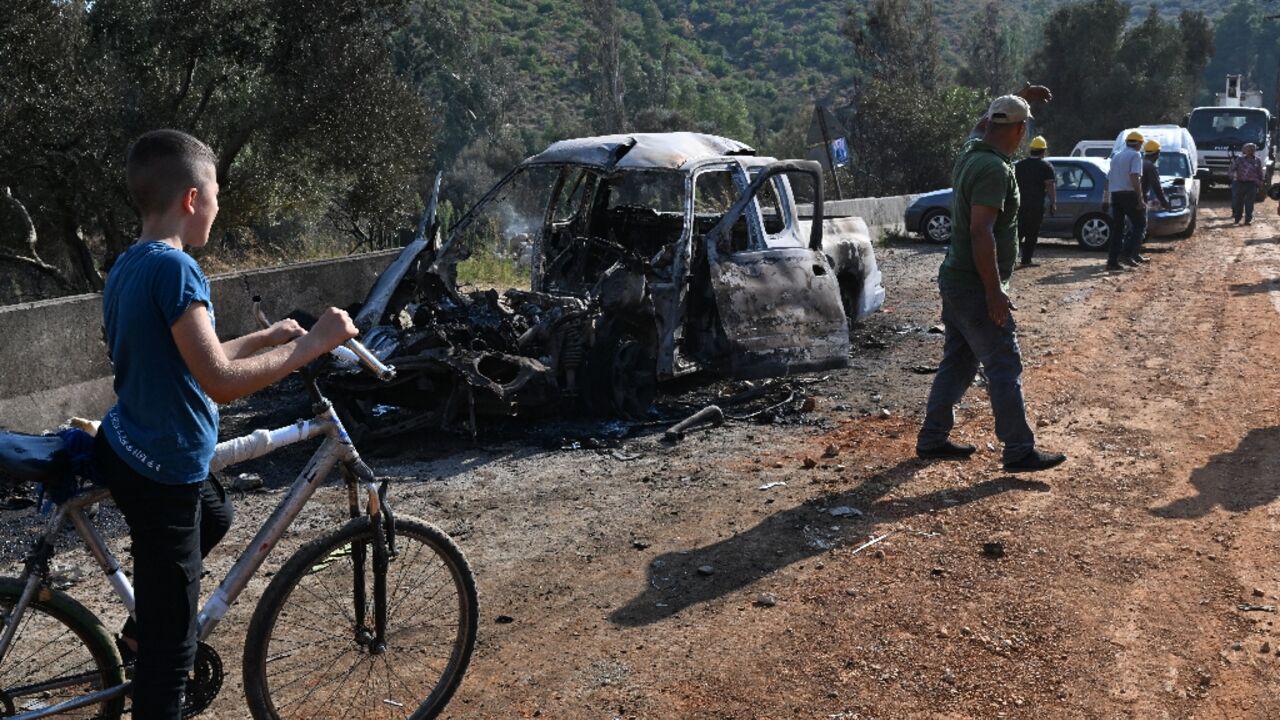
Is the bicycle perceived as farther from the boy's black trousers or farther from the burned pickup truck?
the burned pickup truck

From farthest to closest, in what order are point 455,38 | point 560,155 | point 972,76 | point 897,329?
point 972,76 < point 455,38 < point 897,329 < point 560,155


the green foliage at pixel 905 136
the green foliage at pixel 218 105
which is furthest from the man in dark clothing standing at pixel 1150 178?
the green foliage at pixel 905 136

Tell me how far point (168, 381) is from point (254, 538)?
0.72 metres

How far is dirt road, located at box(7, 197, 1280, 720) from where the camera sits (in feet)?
14.5

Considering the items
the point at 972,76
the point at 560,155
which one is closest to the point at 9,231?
the point at 560,155

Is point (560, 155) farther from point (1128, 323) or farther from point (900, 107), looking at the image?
point (900, 107)

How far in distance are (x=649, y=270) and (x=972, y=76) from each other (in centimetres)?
5935

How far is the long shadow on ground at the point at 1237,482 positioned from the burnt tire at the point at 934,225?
13672mm

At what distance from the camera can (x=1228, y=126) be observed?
110ft

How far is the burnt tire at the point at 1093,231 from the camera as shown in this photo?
65.2ft

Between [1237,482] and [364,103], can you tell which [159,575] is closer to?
[1237,482]

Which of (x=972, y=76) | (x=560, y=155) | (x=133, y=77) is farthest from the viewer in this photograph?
(x=972, y=76)

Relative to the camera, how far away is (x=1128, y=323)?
41.0 ft

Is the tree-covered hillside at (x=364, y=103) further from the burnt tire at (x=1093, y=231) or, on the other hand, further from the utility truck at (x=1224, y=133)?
the burnt tire at (x=1093, y=231)
